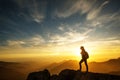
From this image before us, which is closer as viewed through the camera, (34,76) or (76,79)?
(76,79)

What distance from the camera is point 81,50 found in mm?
22562

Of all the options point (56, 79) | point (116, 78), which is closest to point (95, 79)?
point (116, 78)

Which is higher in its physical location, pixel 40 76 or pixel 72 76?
pixel 40 76

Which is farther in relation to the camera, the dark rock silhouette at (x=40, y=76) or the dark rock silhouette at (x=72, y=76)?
the dark rock silhouette at (x=40, y=76)

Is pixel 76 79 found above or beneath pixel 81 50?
beneath

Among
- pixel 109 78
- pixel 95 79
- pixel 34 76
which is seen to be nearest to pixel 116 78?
pixel 109 78

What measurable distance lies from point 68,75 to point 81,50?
4978 mm

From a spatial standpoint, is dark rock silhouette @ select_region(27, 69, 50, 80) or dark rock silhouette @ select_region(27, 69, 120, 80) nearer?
dark rock silhouette @ select_region(27, 69, 120, 80)

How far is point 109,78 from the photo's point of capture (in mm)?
20000

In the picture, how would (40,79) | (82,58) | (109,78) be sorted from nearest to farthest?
(109,78)
(82,58)
(40,79)

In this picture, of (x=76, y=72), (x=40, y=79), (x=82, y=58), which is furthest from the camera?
(x=40, y=79)

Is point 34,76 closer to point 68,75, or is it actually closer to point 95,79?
point 68,75

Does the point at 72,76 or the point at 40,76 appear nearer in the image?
the point at 72,76

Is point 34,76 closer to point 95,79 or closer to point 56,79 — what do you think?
point 56,79
